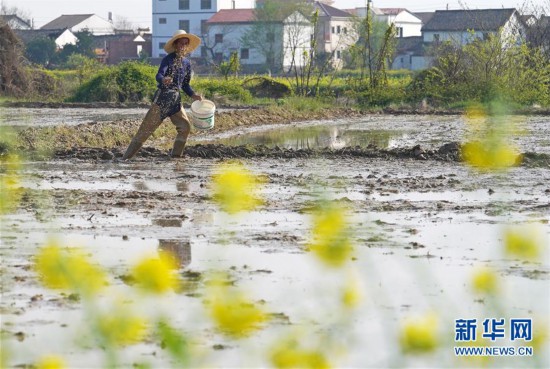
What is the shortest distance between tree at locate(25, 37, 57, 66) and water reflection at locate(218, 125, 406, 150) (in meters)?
62.0

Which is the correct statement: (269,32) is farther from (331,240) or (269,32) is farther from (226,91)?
(331,240)

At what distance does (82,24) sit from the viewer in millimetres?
113125

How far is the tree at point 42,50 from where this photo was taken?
276 ft

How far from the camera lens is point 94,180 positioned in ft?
43.1

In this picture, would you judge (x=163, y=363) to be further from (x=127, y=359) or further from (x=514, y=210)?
(x=514, y=210)

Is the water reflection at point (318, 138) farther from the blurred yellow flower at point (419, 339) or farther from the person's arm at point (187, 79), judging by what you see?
the blurred yellow flower at point (419, 339)

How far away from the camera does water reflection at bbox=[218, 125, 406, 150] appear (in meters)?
19.6

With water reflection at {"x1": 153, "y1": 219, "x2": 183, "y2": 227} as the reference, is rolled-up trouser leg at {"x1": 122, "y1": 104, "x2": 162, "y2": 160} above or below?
above

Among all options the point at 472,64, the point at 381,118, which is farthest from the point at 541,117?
the point at 472,64

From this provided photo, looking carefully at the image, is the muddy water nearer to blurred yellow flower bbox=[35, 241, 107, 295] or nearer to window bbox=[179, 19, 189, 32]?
blurred yellow flower bbox=[35, 241, 107, 295]

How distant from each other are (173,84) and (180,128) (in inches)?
27.7

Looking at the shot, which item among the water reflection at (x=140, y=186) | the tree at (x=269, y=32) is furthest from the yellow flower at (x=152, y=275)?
the tree at (x=269, y=32)

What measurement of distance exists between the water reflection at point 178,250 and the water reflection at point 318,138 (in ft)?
32.0

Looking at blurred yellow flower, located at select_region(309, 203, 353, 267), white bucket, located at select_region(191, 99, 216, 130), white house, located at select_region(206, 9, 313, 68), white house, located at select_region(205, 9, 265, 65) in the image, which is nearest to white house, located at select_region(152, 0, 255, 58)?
white house, located at select_region(206, 9, 313, 68)
